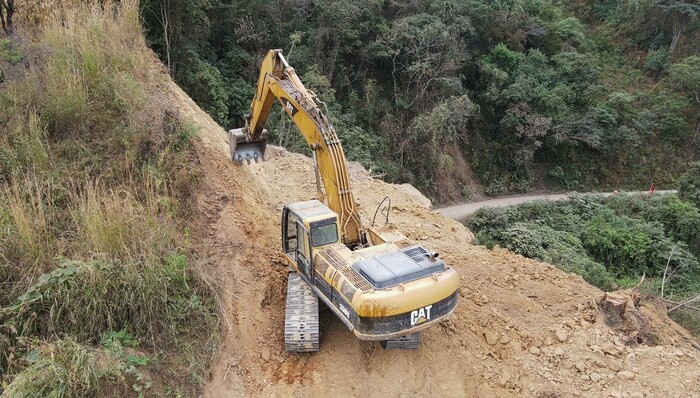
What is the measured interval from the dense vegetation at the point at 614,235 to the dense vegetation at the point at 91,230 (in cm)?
1004

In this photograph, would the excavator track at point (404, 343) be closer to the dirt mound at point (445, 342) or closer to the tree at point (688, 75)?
the dirt mound at point (445, 342)

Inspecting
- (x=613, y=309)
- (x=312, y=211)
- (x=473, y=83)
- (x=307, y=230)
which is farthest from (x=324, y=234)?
(x=473, y=83)

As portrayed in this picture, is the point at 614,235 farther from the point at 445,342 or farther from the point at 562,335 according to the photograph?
the point at 445,342

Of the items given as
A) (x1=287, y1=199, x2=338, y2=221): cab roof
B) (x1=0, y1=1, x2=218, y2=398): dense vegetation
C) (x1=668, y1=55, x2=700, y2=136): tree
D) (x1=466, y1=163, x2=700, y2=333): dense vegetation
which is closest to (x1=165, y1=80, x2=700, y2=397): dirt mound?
(x1=0, y1=1, x2=218, y2=398): dense vegetation

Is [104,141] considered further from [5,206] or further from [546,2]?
[546,2]

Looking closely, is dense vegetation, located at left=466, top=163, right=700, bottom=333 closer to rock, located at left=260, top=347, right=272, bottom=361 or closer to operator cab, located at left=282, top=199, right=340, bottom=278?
operator cab, located at left=282, top=199, right=340, bottom=278

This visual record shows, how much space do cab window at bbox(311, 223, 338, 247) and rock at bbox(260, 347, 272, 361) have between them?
4.89 ft

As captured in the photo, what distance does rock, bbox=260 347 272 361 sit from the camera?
625cm

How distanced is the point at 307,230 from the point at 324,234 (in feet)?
0.77

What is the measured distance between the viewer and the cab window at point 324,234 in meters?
6.35

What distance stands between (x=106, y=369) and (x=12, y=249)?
Result: 183cm

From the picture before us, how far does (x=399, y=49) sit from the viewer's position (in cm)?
2133

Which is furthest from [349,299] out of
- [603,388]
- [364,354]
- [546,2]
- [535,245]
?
[546,2]

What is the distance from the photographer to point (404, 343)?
6.34 m
